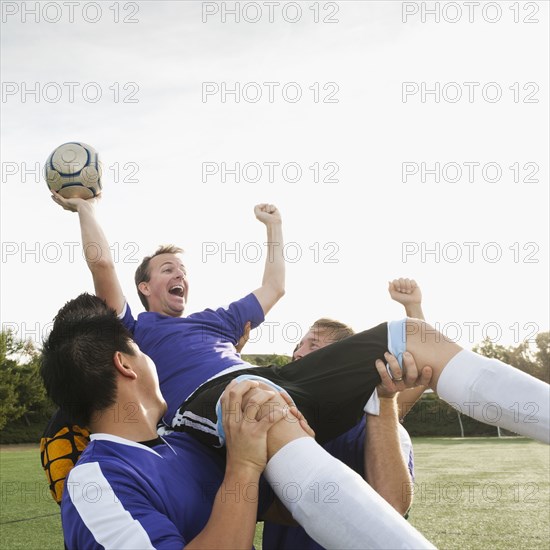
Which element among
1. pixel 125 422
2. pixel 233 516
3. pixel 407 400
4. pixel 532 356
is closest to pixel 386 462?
pixel 407 400

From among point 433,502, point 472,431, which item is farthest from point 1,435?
point 433,502

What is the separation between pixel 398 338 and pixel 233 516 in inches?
42.2

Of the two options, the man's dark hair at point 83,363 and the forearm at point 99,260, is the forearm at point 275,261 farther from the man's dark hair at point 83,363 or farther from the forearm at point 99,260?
the man's dark hair at point 83,363

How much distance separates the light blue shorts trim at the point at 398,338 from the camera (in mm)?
2805

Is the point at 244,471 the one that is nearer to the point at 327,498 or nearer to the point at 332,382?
the point at 327,498

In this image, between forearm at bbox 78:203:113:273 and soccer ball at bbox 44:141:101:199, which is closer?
forearm at bbox 78:203:113:273

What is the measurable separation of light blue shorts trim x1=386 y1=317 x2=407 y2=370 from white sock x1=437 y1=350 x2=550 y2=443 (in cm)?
20

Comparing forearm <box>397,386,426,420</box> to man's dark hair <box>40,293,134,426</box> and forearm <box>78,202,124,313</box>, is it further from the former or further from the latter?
man's dark hair <box>40,293,134,426</box>

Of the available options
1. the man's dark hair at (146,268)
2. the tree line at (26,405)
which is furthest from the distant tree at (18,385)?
the man's dark hair at (146,268)

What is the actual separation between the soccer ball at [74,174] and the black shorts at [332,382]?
5.91ft

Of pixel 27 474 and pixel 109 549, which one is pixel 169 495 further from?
pixel 27 474

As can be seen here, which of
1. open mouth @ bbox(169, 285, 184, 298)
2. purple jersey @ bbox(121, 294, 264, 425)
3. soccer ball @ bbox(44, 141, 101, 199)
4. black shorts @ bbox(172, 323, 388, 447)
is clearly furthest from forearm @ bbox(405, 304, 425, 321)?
soccer ball @ bbox(44, 141, 101, 199)

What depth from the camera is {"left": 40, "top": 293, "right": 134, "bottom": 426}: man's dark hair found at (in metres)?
2.44

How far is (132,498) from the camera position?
2.16m
